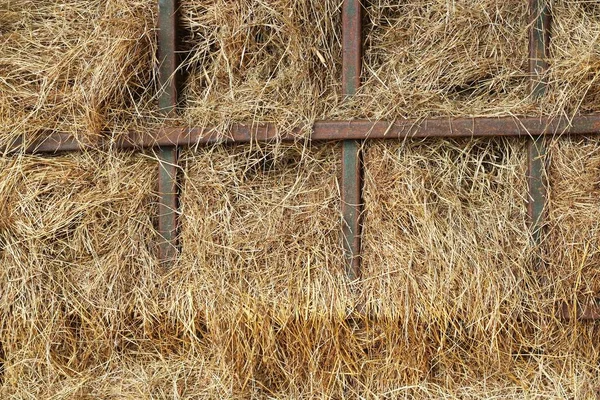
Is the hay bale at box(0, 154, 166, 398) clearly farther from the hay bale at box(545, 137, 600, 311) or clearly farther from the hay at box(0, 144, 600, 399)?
the hay bale at box(545, 137, 600, 311)

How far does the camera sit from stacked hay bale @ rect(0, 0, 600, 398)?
218 cm

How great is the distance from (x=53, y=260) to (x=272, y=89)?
0.94 meters

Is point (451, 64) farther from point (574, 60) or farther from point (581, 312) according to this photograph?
point (581, 312)

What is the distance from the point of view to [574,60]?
216 cm

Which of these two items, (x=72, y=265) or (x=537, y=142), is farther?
(x=72, y=265)

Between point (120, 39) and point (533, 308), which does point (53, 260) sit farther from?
point (533, 308)

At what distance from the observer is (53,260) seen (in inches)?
90.0

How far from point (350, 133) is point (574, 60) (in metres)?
0.75

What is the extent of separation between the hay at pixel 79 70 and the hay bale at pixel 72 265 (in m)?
0.13

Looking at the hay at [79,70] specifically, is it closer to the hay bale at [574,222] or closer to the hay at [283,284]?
the hay at [283,284]

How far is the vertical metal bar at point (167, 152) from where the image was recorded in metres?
2.28

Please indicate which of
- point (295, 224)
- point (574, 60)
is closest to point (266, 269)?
point (295, 224)

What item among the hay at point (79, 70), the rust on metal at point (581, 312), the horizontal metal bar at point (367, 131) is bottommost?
the rust on metal at point (581, 312)

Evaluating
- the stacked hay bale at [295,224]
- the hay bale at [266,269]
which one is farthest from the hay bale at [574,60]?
the hay bale at [266,269]
